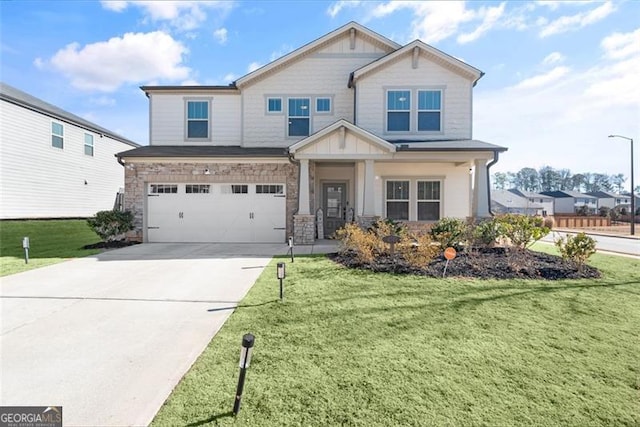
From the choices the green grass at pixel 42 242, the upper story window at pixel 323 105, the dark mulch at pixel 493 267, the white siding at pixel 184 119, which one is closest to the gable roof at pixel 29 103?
the green grass at pixel 42 242

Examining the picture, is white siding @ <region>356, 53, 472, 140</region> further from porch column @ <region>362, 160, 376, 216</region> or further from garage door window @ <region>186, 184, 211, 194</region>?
garage door window @ <region>186, 184, 211, 194</region>

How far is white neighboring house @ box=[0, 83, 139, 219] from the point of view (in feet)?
48.1

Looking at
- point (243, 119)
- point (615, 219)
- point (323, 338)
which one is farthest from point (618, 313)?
point (615, 219)

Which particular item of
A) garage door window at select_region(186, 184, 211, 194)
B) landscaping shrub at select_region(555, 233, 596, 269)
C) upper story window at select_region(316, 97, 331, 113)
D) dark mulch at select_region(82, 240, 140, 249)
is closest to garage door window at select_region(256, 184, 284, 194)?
garage door window at select_region(186, 184, 211, 194)

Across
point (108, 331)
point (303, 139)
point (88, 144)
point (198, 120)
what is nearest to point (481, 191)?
point (303, 139)

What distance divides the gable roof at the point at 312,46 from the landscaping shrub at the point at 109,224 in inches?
279

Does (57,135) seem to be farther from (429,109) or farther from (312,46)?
(429,109)

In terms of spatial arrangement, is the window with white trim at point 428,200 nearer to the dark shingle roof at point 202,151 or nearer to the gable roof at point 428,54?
the gable roof at point 428,54

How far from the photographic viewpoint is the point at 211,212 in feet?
41.0

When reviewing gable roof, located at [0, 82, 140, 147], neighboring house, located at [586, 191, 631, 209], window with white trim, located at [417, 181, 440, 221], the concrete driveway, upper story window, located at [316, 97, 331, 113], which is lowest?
the concrete driveway

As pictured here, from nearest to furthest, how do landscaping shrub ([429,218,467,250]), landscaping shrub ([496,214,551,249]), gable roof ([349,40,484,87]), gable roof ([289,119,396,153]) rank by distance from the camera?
landscaping shrub ([496,214,551,249]), landscaping shrub ([429,218,467,250]), gable roof ([289,119,396,153]), gable roof ([349,40,484,87])

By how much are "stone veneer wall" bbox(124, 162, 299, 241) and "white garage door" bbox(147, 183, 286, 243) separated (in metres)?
0.27

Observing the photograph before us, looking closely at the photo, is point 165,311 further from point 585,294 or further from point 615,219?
point 615,219

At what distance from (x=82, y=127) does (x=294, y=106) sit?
47.1 ft
